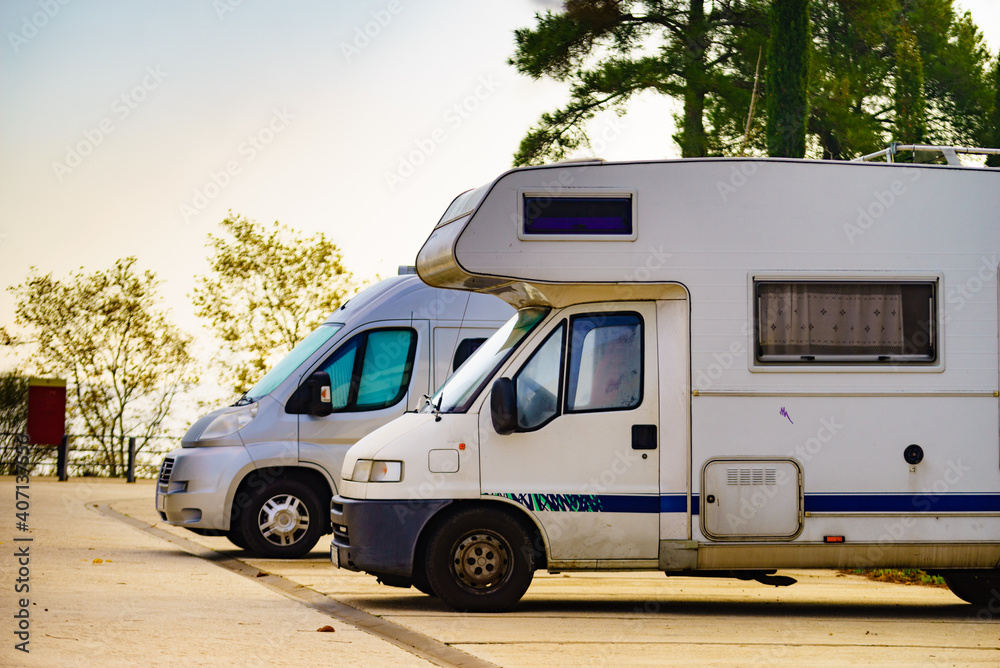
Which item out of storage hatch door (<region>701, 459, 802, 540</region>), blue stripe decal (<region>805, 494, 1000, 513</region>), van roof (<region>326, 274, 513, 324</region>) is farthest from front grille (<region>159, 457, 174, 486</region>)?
blue stripe decal (<region>805, 494, 1000, 513</region>)

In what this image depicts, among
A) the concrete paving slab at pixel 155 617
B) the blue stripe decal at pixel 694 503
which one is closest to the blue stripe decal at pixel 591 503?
the blue stripe decal at pixel 694 503

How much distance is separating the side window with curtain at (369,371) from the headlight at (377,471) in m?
3.48

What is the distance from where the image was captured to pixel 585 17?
80.2 feet

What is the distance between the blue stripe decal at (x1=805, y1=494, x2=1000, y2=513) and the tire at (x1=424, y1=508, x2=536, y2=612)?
2.07m

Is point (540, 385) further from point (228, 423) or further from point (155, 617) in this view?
point (228, 423)

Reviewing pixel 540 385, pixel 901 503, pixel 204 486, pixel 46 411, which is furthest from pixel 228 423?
pixel 46 411

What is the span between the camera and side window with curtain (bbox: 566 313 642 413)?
30.8 feet

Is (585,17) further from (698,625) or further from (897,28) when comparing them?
(698,625)

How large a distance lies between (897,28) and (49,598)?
20.4 meters

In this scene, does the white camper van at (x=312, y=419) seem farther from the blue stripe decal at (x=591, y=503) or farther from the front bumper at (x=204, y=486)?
the blue stripe decal at (x=591, y=503)

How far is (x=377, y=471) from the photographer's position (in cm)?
938

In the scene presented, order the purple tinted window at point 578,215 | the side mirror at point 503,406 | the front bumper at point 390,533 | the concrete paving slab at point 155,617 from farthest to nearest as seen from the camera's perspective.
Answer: the purple tinted window at point 578,215 → the front bumper at point 390,533 → the side mirror at point 503,406 → the concrete paving slab at point 155,617

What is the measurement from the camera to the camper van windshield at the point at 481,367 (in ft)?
31.2

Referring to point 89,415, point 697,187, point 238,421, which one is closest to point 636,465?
point 697,187
